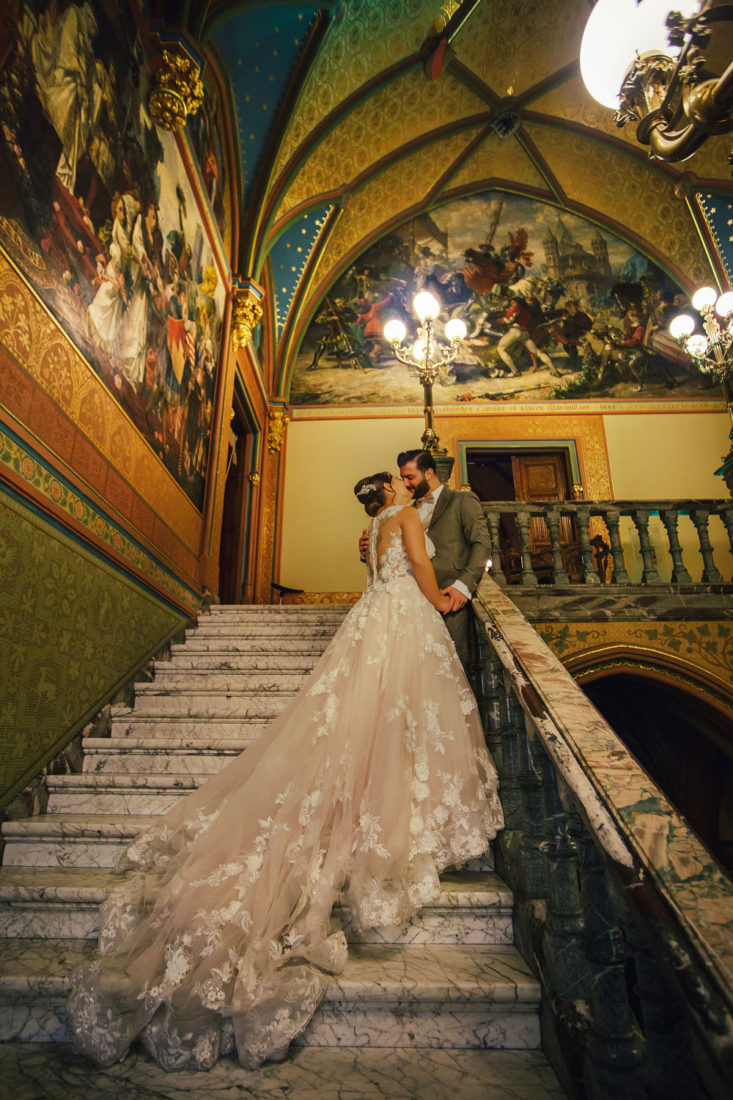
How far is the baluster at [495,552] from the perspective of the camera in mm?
4887

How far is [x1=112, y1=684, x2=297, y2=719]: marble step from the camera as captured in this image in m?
3.54

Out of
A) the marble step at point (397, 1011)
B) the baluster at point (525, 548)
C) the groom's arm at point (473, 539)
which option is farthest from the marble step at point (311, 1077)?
the baluster at point (525, 548)

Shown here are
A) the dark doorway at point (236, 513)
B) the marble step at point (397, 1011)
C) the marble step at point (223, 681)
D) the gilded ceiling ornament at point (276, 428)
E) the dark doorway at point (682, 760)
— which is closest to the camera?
the marble step at point (397, 1011)

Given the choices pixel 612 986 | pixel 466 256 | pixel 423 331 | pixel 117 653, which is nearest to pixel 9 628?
pixel 117 653

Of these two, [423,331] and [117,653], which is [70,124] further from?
[423,331]

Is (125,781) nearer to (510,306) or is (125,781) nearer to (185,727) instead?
(185,727)

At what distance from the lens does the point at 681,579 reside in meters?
5.25

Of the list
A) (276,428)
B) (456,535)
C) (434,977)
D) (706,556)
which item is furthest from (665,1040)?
(276,428)

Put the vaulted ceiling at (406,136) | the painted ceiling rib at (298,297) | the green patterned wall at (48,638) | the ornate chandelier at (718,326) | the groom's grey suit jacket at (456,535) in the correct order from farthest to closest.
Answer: the painted ceiling rib at (298,297) < the vaulted ceiling at (406,136) < the ornate chandelier at (718,326) < the groom's grey suit jacket at (456,535) < the green patterned wall at (48,638)

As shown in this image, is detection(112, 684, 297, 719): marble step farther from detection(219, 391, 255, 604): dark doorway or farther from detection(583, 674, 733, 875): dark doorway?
detection(219, 391, 255, 604): dark doorway

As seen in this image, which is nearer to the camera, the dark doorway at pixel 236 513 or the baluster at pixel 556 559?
the baluster at pixel 556 559

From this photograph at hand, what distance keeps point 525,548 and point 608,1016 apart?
4.21 meters

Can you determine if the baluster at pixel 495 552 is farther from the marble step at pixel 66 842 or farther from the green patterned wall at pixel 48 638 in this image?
the marble step at pixel 66 842

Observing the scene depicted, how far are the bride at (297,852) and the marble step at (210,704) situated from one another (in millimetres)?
1160
